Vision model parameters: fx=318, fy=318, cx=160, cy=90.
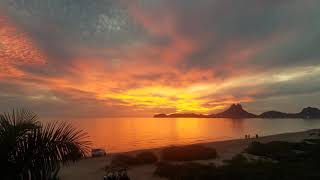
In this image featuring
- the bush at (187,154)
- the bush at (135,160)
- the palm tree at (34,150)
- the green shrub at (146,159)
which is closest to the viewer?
the palm tree at (34,150)

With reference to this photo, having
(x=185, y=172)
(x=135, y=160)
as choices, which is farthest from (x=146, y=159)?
(x=185, y=172)

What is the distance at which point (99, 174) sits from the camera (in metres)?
26.0

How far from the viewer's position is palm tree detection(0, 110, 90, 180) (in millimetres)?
5438

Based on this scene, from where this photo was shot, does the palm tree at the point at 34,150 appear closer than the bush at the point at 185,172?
Yes

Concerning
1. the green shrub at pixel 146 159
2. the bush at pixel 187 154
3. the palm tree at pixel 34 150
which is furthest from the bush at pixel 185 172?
the palm tree at pixel 34 150

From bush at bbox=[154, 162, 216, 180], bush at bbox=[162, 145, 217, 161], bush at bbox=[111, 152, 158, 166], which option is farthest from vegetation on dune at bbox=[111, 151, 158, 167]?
bush at bbox=[154, 162, 216, 180]

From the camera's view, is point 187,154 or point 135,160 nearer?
point 135,160

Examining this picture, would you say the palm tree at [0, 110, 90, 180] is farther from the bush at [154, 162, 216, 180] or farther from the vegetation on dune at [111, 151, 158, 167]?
the vegetation on dune at [111, 151, 158, 167]

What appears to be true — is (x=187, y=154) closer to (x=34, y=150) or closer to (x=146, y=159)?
(x=146, y=159)

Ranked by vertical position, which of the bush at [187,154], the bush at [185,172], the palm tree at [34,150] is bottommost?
the bush at [185,172]

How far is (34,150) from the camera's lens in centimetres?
550

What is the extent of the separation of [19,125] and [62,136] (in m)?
0.84

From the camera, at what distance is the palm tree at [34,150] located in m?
5.44

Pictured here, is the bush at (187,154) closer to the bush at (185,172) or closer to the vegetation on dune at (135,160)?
the vegetation on dune at (135,160)
